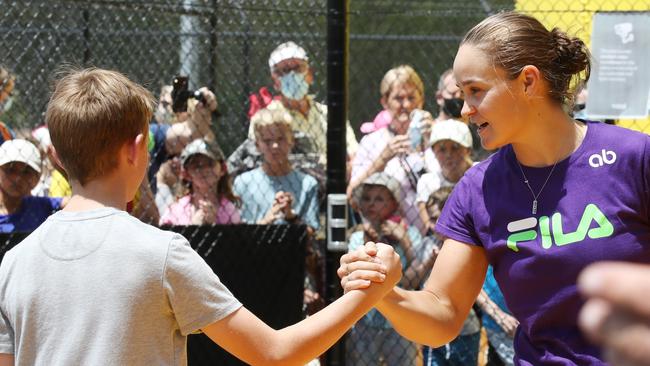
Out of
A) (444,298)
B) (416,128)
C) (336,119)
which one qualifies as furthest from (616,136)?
(416,128)

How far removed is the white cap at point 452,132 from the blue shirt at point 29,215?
2.03 meters

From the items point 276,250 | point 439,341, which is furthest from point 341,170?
point 439,341

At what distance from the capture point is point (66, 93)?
6.17 ft

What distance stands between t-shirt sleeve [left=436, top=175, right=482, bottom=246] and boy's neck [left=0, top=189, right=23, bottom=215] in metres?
2.71

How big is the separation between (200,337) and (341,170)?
1062 millimetres

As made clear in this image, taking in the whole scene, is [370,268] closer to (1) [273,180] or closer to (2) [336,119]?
(2) [336,119]

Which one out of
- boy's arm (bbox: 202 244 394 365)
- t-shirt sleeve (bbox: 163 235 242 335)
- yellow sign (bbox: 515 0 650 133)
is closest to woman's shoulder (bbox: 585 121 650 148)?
boy's arm (bbox: 202 244 394 365)

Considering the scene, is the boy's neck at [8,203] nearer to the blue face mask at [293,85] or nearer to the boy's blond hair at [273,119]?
the boy's blond hair at [273,119]

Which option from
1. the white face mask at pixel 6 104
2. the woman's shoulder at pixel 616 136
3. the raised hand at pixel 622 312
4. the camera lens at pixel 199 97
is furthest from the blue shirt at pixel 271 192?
the raised hand at pixel 622 312

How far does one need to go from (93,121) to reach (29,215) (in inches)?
106

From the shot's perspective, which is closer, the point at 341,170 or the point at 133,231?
the point at 133,231

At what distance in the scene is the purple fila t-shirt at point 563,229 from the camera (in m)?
2.12

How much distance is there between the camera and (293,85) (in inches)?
204

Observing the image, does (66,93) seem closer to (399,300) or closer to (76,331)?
(76,331)
